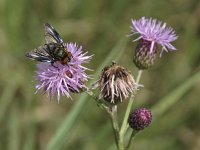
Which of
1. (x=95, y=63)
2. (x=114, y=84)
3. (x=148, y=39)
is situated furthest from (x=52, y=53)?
(x=95, y=63)

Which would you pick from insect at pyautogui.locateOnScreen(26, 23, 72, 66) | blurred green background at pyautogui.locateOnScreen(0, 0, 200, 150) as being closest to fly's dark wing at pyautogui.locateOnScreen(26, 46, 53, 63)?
insect at pyautogui.locateOnScreen(26, 23, 72, 66)

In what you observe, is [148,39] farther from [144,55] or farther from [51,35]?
[51,35]

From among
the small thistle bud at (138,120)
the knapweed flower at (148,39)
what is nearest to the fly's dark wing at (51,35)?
the knapweed flower at (148,39)

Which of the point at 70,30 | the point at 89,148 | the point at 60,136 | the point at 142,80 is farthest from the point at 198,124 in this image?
the point at 60,136

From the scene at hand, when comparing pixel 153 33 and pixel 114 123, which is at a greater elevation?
pixel 153 33

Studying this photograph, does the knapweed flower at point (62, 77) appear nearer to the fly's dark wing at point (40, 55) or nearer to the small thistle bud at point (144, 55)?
the fly's dark wing at point (40, 55)

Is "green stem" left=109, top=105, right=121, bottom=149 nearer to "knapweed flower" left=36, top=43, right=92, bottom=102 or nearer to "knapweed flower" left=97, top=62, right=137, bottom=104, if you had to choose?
"knapweed flower" left=97, top=62, right=137, bottom=104
